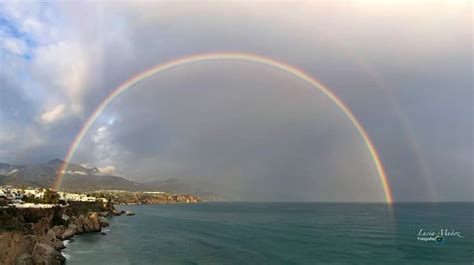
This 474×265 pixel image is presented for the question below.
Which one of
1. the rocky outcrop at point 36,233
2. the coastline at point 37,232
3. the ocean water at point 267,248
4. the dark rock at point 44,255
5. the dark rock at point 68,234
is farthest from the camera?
the dark rock at point 68,234

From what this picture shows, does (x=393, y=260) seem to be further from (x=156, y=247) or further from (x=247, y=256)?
(x=156, y=247)

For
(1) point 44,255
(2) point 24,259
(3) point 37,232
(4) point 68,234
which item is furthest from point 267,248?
(4) point 68,234

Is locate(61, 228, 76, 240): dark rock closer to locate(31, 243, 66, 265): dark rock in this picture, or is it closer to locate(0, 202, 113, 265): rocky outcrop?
locate(0, 202, 113, 265): rocky outcrop

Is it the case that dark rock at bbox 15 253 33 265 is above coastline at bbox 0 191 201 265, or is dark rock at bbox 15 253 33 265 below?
below

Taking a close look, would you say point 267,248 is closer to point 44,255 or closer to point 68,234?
point 44,255

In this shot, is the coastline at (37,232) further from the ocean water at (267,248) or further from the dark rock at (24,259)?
the ocean water at (267,248)

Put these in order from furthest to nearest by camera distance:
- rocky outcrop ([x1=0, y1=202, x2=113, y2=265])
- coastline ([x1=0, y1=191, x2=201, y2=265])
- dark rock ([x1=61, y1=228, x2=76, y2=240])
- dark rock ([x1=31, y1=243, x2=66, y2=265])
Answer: dark rock ([x1=61, y1=228, x2=76, y2=240]) → dark rock ([x1=31, y1=243, x2=66, y2=265]) → coastline ([x1=0, y1=191, x2=201, y2=265]) → rocky outcrop ([x1=0, y1=202, x2=113, y2=265])

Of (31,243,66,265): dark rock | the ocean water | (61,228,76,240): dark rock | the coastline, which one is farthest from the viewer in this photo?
(61,228,76,240): dark rock

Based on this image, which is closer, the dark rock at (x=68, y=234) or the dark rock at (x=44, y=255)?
the dark rock at (x=44, y=255)

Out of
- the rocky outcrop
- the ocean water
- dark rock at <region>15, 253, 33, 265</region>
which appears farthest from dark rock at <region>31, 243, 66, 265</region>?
the ocean water

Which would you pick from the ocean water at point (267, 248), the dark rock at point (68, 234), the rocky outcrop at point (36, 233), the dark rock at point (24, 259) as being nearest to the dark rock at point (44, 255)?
the rocky outcrop at point (36, 233)

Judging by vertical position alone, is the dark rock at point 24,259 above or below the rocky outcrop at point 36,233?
below

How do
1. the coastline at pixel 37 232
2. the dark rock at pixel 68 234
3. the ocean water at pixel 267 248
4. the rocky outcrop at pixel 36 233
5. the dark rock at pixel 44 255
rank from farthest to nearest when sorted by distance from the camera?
the dark rock at pixel 68 234 < the ocean water at pixel 267 248 < the dark rock at pixel 44 255 < the coastline at pixel 37 232 < the rocky outcrop at pixel 36 233
